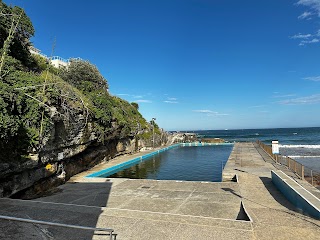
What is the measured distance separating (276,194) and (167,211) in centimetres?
471

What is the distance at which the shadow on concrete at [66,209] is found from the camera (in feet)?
19.4

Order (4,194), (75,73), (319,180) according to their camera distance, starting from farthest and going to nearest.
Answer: (75,73)
(319,180)
(4,194)

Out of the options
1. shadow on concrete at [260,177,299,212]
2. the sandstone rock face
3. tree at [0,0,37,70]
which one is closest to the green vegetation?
tree at [0,0,37,70]

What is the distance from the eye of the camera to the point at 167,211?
8359 mm

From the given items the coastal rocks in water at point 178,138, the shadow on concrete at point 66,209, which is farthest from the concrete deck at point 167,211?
the coastal rocks in water at point 178,138

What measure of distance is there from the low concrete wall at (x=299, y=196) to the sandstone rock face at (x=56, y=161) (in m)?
10.9

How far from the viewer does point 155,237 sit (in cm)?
562

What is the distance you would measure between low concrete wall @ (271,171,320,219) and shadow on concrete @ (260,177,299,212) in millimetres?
130

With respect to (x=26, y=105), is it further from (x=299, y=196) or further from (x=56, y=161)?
(x=299, y=196)

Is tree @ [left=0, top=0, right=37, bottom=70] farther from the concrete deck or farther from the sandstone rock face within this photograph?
the concrete deck

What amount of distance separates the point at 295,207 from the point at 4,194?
446 inches

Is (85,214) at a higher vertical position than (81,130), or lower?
lower

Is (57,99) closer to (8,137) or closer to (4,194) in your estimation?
(8,137)

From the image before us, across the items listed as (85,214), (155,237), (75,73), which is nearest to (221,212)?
(155,237)
